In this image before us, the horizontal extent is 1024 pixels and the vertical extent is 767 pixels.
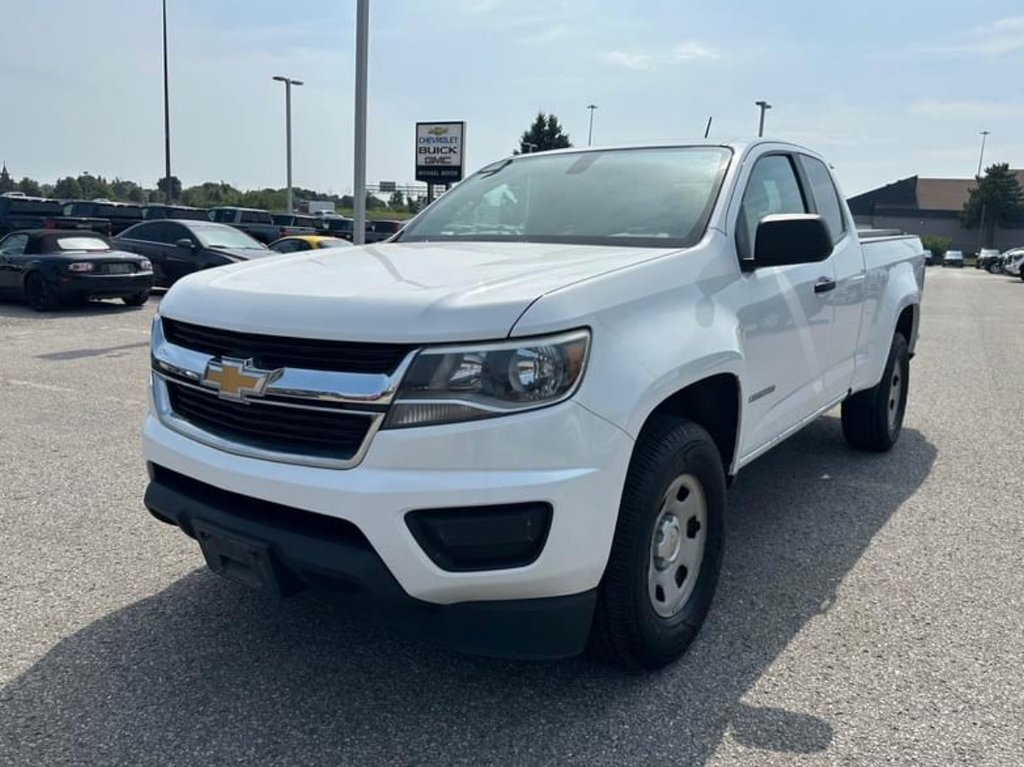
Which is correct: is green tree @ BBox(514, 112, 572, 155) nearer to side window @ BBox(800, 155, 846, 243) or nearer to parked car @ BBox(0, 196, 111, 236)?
parked car @ BBox(0, 196, 111, 236)

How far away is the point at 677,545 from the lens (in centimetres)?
300

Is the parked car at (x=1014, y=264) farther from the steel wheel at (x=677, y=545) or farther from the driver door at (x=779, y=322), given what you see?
the steel wheel at (x=677, y=545)

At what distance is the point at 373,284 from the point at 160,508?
104cm

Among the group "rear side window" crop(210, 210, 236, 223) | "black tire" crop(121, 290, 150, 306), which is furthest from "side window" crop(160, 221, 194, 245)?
"rear side window" crop(210, 210, 236, 223)

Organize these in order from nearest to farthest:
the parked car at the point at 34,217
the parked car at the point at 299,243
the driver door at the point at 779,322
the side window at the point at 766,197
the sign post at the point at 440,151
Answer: the driver door at the point at 779,322
the side window at the point at 766,197
the parked car at the point at 299,243
the sign post at the point at 440,151
the parked car at the point at 34,217

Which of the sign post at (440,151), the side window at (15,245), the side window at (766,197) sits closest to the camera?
the side window at (766,197)

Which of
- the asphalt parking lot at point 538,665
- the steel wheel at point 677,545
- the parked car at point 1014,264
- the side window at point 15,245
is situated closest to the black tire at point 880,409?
the asphalt parking lot at point 538,665

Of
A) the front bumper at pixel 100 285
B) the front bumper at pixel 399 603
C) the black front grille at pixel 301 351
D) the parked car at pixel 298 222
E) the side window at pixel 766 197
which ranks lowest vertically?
the front bumper at pixel 100 285

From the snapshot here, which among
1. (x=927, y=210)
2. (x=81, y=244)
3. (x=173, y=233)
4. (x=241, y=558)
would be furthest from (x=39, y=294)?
(x=927, y=210)

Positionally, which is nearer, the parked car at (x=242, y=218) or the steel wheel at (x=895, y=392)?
the steel wheel at (x=895, y=392)

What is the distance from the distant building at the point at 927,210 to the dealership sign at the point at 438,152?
206 ft

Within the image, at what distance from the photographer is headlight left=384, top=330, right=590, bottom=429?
235cm

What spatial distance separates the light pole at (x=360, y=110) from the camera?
11.7 m

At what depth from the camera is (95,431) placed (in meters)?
6.14
